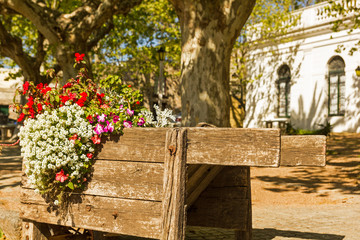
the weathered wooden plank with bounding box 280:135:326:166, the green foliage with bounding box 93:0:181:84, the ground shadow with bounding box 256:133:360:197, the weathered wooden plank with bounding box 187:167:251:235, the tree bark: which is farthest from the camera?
the green foliage with bounding box 93:0:181:84

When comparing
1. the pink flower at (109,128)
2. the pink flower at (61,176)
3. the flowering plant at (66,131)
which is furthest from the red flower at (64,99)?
the pink flower at (61,176)

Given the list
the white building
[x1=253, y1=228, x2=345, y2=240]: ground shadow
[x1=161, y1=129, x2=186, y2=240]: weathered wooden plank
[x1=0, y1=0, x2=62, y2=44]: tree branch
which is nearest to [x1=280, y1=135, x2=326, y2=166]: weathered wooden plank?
[x1=161, y1=129, x2=186, y2=240]: weathered wooden plank

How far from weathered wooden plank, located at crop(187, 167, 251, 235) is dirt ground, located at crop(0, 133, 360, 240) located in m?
1.34

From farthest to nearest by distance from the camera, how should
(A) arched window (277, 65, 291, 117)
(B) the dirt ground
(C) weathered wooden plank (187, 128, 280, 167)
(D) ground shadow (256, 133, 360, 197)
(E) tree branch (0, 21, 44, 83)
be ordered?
(A) arched window (277, 65, 291, 117) < (E) tree branch (0, 21, 44, 83) < (D) ground shadow (256, 133, 360, 197) < (B) the dirt ground < (C) weathered wooden plank (187, 128, 280, 167)

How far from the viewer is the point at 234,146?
2.85m

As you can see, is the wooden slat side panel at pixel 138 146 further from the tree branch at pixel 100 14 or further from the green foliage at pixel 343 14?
the green foliage at pixel 343 14

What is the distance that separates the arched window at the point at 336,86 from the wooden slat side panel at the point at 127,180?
20111mm

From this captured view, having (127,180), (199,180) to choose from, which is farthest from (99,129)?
(199,180)

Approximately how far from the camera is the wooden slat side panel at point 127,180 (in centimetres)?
313

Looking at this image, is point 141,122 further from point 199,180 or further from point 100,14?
point 100,14

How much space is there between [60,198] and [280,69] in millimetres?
23484

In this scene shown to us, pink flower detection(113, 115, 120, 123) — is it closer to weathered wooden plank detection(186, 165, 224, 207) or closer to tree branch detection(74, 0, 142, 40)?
weathered wooden plank detection(186, 165, 224, 207)

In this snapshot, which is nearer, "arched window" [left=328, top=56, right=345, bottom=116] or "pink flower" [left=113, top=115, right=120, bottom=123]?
"pink flower" [left=113, top=115, right=120, bottom=123]

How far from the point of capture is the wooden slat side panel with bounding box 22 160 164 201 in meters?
3.13
